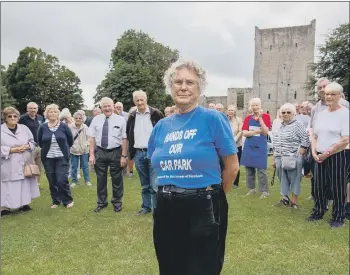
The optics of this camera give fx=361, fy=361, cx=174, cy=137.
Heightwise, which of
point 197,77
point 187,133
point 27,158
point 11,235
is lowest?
point 11,235

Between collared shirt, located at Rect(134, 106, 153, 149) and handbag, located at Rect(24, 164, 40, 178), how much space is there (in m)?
1.99

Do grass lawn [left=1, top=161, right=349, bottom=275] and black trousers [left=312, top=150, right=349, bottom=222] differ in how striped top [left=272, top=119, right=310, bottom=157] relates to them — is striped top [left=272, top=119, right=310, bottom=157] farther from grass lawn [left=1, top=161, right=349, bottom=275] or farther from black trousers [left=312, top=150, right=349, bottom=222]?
grass lawn [left=1, top=161, right=349, bottom=275]

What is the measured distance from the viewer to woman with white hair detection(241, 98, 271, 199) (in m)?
7.26

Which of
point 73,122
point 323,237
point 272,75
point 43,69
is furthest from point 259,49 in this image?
point 323,237

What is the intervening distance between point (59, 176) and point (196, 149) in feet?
17.1

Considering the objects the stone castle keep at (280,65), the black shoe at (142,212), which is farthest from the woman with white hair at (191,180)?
the stone castle keep at (280,65)

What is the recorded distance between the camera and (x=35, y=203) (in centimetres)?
720

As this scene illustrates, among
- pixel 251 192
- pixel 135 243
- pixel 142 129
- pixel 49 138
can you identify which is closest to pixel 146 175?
pixel 142 129

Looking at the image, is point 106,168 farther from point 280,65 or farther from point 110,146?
point 280,65

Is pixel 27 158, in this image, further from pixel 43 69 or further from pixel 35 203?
pixel 43 69

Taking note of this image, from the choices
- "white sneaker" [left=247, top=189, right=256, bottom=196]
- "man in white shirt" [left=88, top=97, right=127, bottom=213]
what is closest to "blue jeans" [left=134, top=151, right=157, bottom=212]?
"man in white shirt" [left=88, top=97, right=127, bottom=213]

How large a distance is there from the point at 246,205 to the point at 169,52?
4308 centimetres

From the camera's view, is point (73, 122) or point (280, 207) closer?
point (280, 207)

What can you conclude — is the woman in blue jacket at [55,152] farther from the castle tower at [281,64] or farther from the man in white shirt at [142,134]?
the castle tower at [281,64]
